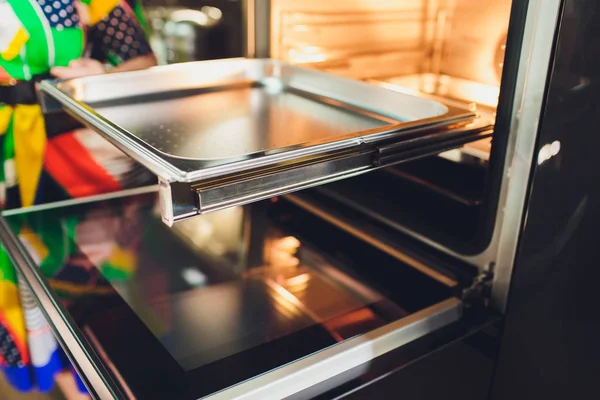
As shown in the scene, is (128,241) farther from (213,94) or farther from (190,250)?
(213,94)

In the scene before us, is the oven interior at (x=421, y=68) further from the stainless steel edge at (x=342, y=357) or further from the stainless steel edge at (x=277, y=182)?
the stainless steel edge at (x=277, y=182)

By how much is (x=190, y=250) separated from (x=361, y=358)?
1.46 ft

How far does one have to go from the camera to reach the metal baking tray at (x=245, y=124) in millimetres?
705

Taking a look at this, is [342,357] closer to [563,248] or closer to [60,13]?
[563,248]

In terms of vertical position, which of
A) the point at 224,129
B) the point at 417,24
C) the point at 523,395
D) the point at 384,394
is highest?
the point at 417,24

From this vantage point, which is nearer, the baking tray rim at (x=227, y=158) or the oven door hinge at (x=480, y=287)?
the baking tray rim at (x=227, y=158)

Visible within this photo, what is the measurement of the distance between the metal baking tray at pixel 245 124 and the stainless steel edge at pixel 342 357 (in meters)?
0.25

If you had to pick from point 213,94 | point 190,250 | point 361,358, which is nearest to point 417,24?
point 213,94

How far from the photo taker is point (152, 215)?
1276 mm

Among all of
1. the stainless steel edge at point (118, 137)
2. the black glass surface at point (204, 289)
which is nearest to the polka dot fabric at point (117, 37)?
the stainless steel edge at point (118, 137)

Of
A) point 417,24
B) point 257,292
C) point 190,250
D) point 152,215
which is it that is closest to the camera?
point 257,292

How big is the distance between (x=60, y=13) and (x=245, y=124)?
0.44 meters

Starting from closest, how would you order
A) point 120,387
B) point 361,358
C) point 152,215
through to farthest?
point 120,387 → point 361,358 → point 152,215

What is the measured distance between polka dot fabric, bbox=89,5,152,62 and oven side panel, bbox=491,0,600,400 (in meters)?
0.83
